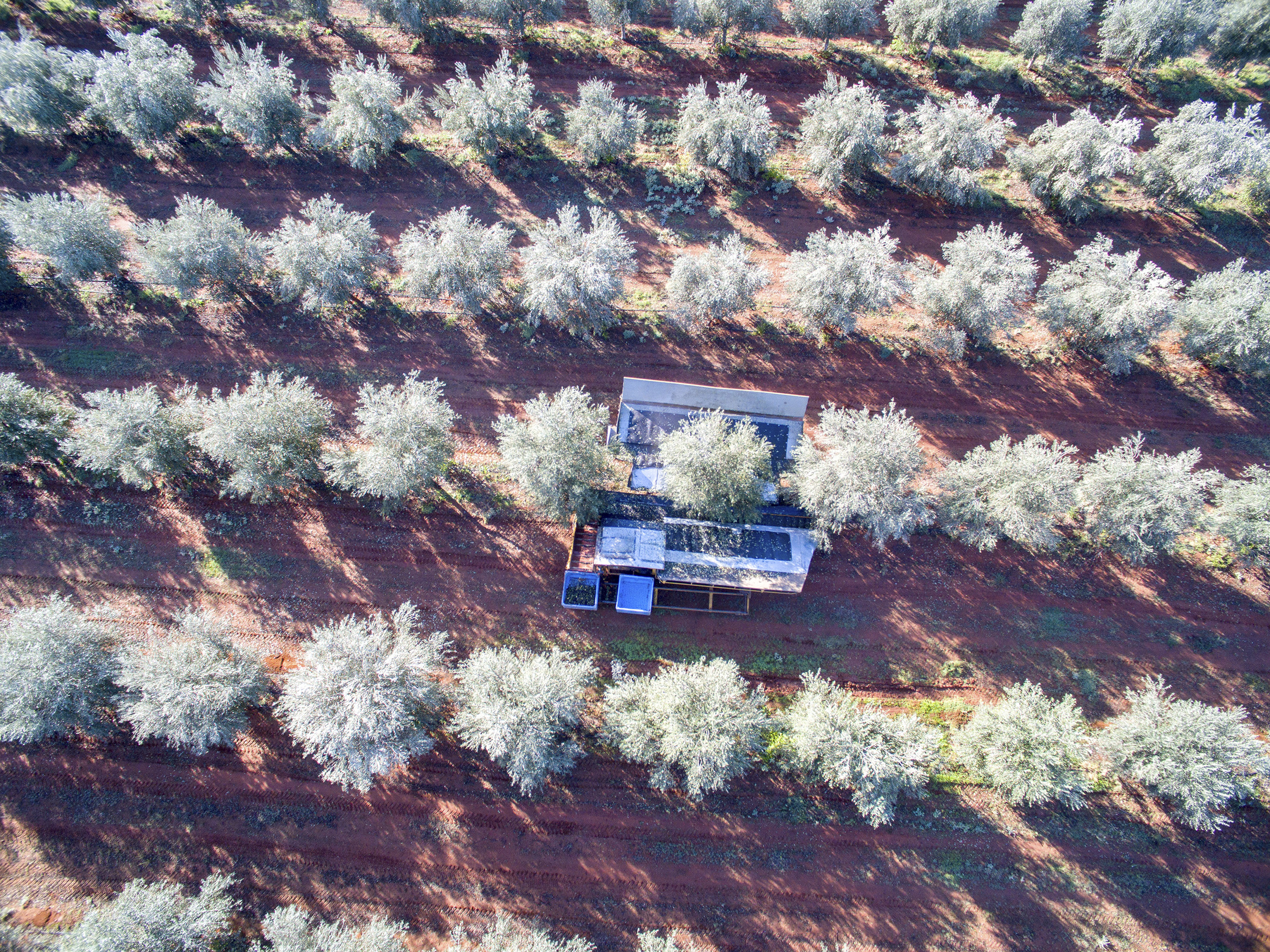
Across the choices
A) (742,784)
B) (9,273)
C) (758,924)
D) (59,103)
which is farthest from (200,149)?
(758,924)

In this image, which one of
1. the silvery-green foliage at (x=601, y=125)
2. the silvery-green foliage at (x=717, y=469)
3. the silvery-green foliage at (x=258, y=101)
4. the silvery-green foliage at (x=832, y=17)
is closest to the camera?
the silvery-green foliage at (x=717, y=469)

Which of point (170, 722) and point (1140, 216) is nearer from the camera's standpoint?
point (170, 722)

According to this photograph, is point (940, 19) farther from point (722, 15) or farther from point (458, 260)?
point (458, 260)

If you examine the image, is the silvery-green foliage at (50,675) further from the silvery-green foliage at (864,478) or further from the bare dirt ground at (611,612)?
the silvery-green foliage at (864,478)

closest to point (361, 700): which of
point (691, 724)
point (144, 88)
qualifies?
point (691, 724)

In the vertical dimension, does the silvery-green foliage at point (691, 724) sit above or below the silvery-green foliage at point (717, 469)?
below

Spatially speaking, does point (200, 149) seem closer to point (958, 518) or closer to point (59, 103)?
point (59, 103)

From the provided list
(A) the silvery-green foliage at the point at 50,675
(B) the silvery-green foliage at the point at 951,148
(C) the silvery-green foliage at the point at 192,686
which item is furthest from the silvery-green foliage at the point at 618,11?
(A) the silvery-green foliage at the point at 50,675

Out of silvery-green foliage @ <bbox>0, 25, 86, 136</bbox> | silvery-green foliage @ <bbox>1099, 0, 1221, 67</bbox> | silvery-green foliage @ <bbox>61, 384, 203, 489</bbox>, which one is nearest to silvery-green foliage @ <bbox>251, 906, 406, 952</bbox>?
silvery-green foliage @ <bbox>61, 384, 203, 489</bbox>
